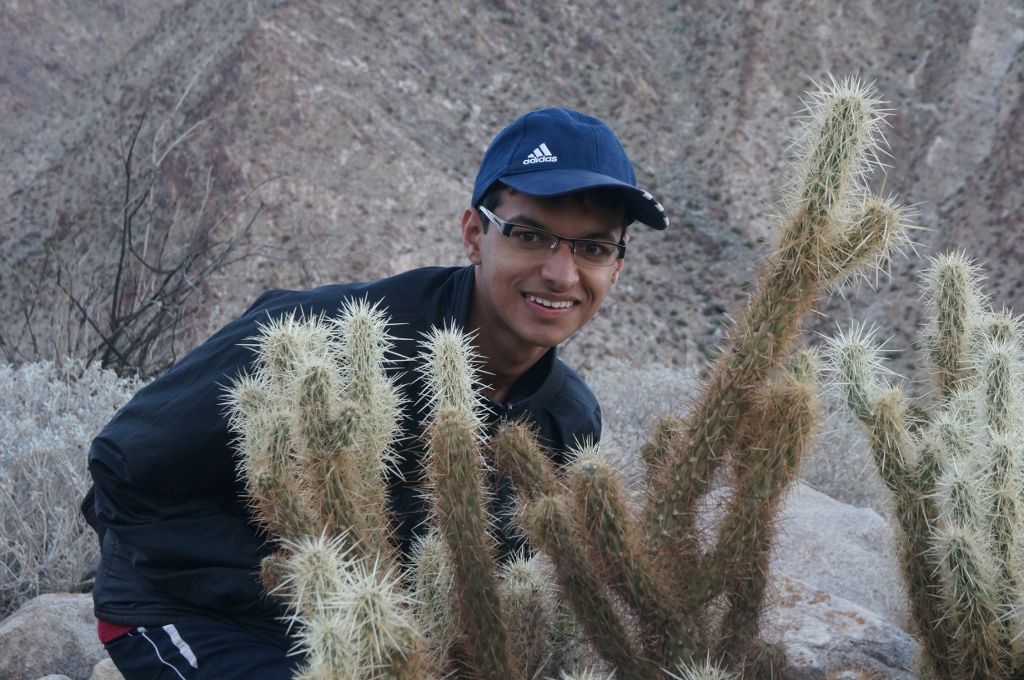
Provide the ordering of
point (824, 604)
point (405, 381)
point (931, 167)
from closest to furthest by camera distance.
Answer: point (405, 381), point (824, 604), point (931, 167)

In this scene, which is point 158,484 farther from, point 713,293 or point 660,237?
point 660,237

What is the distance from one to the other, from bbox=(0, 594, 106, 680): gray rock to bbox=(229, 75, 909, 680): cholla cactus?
2071 mm

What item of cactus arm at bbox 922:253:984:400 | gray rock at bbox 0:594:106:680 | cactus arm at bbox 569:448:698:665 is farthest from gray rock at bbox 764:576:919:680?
gray rock at bbox 0:594:106:680

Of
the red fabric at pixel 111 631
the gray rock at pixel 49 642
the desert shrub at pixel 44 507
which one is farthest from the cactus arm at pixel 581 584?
the desert shrub at pixel 44 507

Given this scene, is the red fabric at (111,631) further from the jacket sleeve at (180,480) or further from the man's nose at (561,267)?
the man's nose at (561,267)

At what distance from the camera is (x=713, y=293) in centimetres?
2238

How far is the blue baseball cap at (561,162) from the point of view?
9.29ft

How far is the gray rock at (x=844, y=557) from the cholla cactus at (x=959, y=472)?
4.98ft

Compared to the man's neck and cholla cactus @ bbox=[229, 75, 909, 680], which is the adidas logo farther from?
cholla cactus @ bbox=[229, 75, 909, 680]

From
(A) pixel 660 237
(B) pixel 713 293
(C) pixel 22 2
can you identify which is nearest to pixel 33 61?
(C) pixel 22 2

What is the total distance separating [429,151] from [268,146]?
11.9 feet

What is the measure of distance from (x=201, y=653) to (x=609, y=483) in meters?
1.34

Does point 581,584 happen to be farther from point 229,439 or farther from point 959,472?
point 229,439

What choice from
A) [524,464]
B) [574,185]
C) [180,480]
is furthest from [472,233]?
[180,480]
